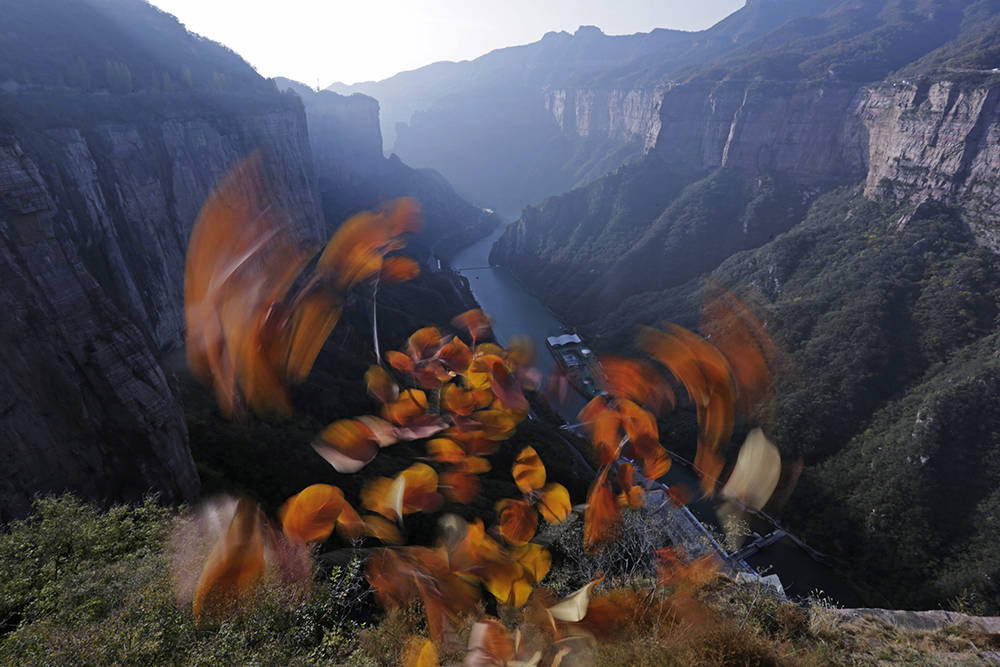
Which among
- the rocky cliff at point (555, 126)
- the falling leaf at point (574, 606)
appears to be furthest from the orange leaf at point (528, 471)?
the rocky cliff at point (555, 126)

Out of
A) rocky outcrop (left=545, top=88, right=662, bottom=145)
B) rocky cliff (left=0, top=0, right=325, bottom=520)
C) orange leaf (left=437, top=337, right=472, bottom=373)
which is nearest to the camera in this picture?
rocky cliff (left=0, top=0, right=325, bottom=520)

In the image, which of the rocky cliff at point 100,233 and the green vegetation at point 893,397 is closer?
the rocky cliff at point 100,233

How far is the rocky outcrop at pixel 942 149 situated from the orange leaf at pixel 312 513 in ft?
158

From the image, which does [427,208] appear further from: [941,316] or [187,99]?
[941,316]

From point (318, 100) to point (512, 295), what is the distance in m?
65.1

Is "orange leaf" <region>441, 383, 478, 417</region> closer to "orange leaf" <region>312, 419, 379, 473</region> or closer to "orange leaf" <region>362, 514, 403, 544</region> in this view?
"orange leaf" <region>312, 419, 379, 473</region>

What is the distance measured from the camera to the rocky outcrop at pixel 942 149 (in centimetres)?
3662

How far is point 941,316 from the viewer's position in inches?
1273

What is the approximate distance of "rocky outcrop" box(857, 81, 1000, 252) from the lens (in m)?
36.6

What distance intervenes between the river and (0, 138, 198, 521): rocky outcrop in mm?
21653

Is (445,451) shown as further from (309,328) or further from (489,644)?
(309,328)

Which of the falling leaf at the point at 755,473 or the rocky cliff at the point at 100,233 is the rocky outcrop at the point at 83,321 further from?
the falling leaf at the point at 755,473

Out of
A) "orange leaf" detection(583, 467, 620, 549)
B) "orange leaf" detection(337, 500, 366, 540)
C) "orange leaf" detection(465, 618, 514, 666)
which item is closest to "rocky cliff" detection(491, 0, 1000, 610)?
"orange leaf" detection(583, 467, 620, 549)

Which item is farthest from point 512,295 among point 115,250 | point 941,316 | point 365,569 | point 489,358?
point 365,569
